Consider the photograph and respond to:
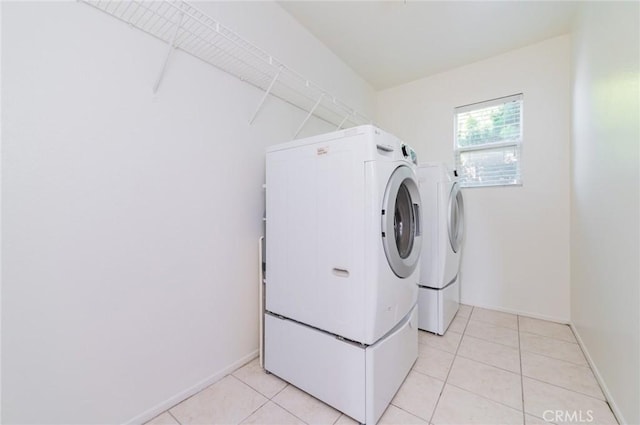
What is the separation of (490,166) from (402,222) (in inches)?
75.9

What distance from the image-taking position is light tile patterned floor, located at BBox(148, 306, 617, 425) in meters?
1.40

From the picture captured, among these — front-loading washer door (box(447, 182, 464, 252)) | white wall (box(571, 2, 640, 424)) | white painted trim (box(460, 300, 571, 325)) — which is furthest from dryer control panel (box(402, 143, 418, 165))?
white painted trim (box(460, 300, 571, 325))

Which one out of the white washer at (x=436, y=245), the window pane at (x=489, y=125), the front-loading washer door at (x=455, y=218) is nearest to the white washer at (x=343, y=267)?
the white washer at (x=436, y=245)

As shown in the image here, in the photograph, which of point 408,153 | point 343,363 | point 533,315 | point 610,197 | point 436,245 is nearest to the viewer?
point 343,363

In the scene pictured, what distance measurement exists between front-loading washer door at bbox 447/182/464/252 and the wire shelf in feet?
5.60

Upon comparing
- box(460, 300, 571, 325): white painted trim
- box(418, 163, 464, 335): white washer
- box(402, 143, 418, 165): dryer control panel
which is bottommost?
box(460, 300, 571, 325): white painted trim

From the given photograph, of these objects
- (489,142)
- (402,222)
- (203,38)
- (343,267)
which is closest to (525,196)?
(489,142)

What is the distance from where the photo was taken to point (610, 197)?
152 cm

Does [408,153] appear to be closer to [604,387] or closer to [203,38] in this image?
[203,38]

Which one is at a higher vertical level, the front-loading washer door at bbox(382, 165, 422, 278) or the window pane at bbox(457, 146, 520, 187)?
the window pane at bbox(457, 146, 520, 187)

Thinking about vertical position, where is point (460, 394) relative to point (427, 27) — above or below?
below

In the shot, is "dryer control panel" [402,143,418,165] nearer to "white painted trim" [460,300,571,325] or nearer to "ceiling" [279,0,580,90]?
"ceiling" [279,0,580,90]

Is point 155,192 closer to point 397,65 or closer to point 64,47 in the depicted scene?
point 64,47

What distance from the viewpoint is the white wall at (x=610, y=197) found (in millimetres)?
1260
